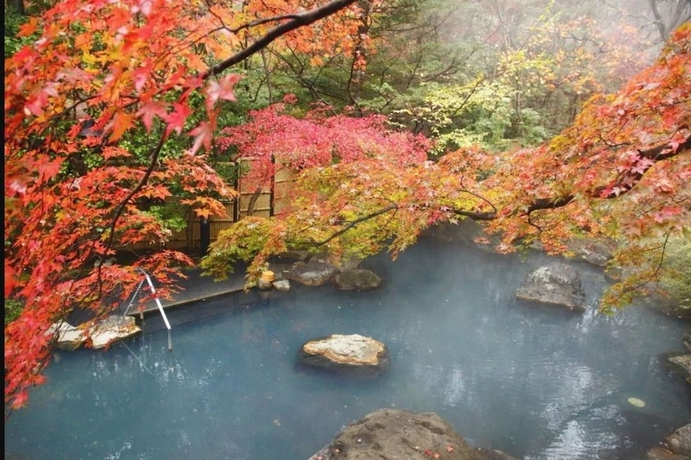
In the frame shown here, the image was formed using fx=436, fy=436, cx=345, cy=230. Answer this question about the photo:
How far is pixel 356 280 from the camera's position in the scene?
1109cm

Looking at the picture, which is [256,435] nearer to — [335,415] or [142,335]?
[335,415]

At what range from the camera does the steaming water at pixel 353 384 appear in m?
6.29

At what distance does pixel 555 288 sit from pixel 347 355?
20.2ft

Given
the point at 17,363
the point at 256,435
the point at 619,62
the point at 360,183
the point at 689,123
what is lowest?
the point at 256,435

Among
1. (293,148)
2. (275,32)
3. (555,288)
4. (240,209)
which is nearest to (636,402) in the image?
(555,288)

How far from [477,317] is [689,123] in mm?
8047

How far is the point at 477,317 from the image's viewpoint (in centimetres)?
1047

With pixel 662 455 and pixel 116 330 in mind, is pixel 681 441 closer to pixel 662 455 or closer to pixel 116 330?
pixel 662 455

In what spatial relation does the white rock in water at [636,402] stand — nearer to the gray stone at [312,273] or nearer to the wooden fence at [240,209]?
the gray stone at [312,273]

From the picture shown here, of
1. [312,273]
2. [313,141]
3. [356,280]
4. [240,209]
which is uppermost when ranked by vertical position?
[313,141]

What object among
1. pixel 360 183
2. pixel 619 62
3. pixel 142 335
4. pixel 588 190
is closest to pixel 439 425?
pixel 360 183

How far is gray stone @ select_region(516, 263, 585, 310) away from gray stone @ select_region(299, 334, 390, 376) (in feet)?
16.1

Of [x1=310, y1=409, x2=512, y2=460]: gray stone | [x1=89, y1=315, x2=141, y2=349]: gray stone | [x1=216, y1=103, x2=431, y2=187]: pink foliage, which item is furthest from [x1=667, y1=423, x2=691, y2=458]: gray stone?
[x1=89, y1=315, x2=141, y2=349]: gray stone

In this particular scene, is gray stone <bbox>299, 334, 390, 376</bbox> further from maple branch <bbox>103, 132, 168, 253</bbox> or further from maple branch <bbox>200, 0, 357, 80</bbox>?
maple branch <bbox>200, 0, 357, 80</bbox>
